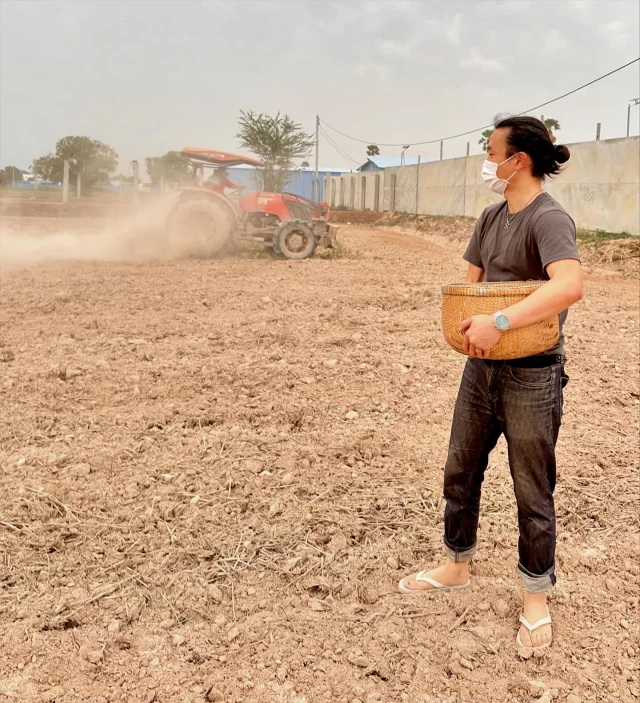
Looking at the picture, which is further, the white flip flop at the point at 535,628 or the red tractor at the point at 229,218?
the red tractor at the point at 229,218

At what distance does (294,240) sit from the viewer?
12.4 metres

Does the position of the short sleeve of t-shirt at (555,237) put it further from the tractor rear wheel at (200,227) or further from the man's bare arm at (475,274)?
the tractor rear wheel at (200,227)

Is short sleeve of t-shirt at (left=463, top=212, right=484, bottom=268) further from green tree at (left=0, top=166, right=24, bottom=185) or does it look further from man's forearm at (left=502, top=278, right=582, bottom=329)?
green tree at (left=0, top=166, right=24, bottom=185)

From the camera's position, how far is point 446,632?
247 cm

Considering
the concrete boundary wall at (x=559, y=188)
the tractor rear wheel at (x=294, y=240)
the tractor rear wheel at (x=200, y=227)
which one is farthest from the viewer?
the concrete boundary wall at (x=559, y=188)

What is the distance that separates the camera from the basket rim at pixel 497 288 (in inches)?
81.0

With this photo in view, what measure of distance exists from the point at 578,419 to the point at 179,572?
2.77m

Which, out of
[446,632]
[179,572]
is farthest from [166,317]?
[446,632]

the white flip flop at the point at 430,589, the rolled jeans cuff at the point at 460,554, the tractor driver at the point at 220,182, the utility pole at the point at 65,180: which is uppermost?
the utility pole at the point at 65,180

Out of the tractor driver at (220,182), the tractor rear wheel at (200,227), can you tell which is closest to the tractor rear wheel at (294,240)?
the tractor rear wheel at (200,227)

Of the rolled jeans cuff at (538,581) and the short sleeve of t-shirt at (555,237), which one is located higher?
the short sleeve of t-shirt at (555,237)

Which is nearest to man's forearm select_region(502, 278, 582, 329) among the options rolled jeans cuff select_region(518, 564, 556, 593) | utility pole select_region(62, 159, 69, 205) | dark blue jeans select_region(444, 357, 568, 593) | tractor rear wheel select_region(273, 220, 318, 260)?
dark blue jeans select_region(444, 357, 568, 593)

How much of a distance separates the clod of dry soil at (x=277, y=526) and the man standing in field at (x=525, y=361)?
1.15 feet

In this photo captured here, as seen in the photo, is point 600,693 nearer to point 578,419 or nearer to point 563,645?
point 563,645
